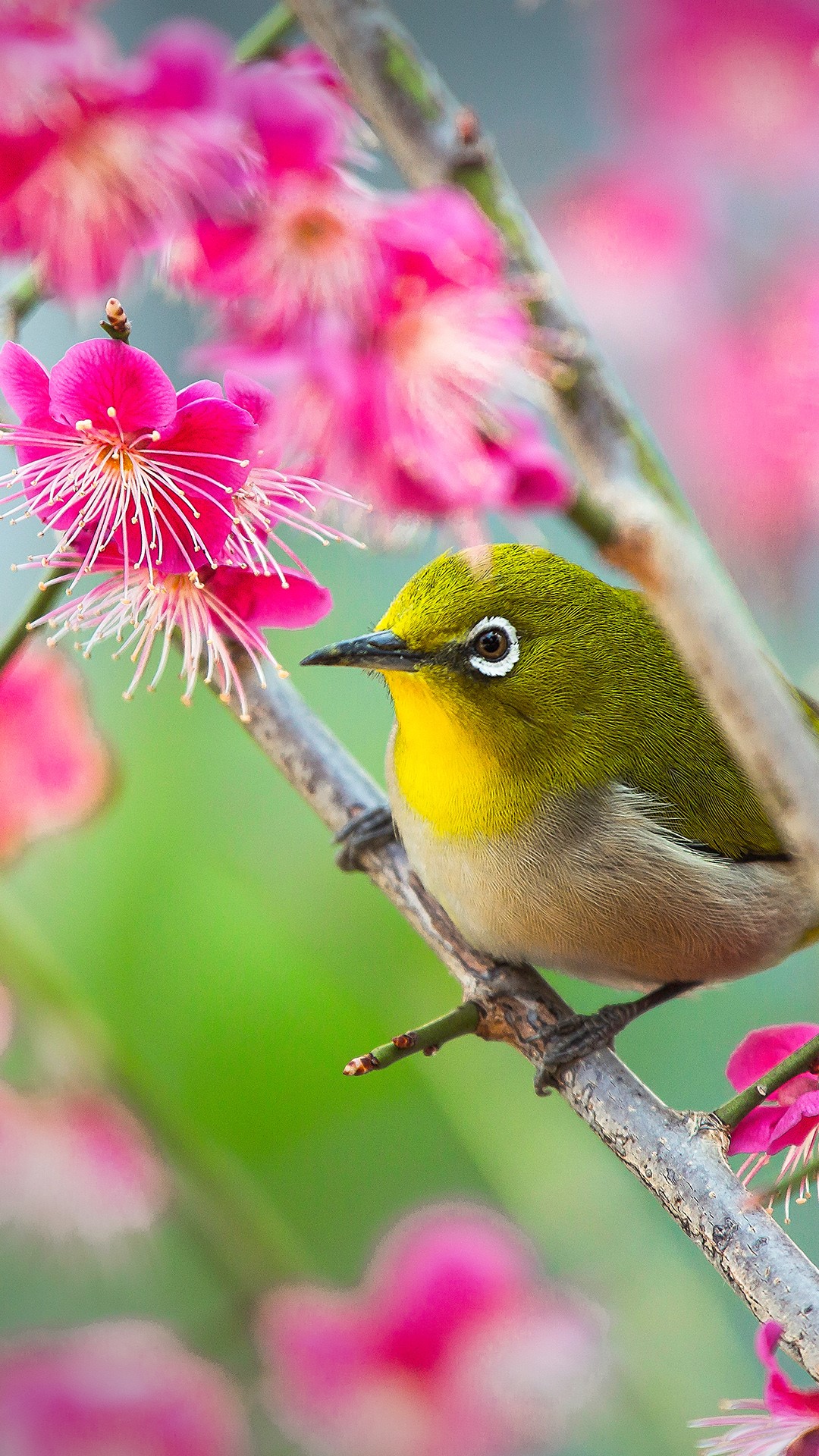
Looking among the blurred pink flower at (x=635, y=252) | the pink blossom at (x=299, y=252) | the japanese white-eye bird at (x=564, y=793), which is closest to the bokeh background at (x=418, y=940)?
the blurred pink flower at (x=635, y=252)

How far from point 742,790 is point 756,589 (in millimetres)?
162

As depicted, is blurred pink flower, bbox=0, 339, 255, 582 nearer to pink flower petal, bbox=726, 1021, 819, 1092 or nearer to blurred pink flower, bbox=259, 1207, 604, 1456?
pink flower petal, bbox=726, 1021, 819, 1092

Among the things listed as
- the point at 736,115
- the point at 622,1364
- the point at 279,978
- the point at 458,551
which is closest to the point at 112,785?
the point at 279,978

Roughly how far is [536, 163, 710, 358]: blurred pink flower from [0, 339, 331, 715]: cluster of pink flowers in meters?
0.57

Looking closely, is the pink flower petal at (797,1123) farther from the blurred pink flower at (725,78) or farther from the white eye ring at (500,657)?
the blurred pink flower at (725,78)

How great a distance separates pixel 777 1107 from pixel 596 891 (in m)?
0.21

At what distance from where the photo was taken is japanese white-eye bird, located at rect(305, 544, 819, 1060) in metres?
0.72

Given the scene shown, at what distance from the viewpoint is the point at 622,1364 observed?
0.88 meters

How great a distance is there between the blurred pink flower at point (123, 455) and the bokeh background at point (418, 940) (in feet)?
1.08

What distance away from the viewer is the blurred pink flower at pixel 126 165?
0.51m

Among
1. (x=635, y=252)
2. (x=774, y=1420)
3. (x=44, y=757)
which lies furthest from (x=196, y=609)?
(x=635, y=252)

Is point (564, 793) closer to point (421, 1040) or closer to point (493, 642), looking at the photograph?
point (493, 642)

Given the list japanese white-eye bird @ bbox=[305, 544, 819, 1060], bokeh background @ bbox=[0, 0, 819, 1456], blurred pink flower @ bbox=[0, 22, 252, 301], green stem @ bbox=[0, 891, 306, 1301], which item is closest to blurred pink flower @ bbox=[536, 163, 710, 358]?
bokeh background @ bbox=[0, 0, 819, 1456]

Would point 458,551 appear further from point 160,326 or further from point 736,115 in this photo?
point 160,326
